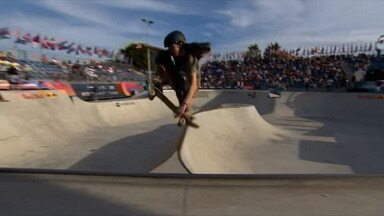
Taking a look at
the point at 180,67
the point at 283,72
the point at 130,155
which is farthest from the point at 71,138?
the point at 283,72

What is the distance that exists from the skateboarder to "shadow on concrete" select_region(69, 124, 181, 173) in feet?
5.57

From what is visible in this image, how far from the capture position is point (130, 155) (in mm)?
8984

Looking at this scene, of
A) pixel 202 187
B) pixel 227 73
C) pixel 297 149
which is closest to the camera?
pixel 202 187

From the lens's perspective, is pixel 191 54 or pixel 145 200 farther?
pixel 191 54

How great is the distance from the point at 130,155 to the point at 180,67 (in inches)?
194

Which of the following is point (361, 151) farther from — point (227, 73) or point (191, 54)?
point (227, 73)

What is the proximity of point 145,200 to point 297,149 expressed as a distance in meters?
7.94

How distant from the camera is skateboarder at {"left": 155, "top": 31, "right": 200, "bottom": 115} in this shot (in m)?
4.46

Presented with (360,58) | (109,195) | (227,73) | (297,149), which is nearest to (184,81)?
(109,195)

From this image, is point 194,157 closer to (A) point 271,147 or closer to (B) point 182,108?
(B) point 182,108

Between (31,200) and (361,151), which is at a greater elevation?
(31,200)

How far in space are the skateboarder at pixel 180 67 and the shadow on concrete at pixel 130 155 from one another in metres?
1.70

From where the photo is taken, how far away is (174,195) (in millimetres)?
3285

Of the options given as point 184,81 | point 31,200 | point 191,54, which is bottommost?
point 31,200
